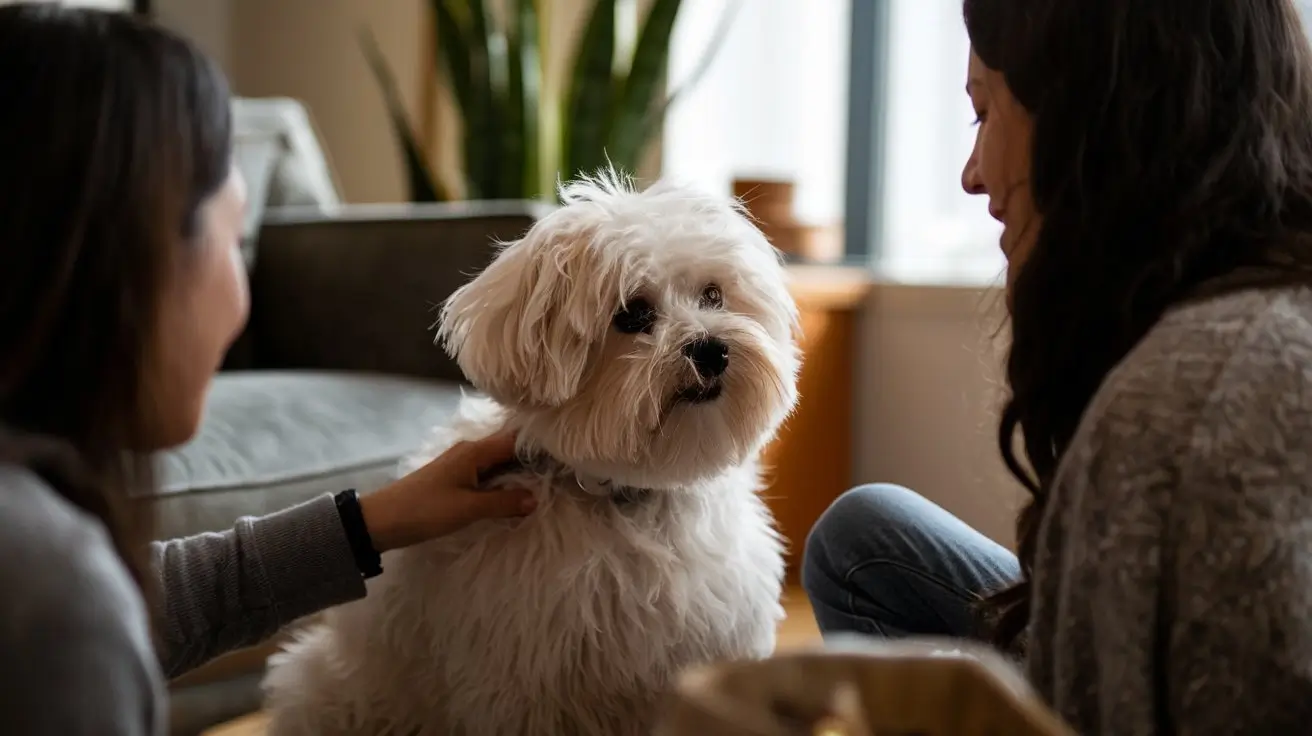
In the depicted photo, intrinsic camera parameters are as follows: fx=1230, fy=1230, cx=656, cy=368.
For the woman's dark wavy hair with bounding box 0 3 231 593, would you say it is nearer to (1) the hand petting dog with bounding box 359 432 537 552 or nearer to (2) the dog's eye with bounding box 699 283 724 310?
(1) the hand petting dog with bounding box 359 432 537 552

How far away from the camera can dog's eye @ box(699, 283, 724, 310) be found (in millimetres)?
1286

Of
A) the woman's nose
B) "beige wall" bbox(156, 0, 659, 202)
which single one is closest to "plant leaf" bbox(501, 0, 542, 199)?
"beige wall" bbox(156, 0, 659, 202)

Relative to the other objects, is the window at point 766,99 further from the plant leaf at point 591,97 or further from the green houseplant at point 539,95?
the plant leaf at point 591,97

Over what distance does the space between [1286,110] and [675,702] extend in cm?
64

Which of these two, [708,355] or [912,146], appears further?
[912,146]

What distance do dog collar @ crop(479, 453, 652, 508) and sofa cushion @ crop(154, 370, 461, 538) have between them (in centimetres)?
47

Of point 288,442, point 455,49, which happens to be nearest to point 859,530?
point 288,442

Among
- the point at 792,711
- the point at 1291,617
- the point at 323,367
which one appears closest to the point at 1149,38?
the point at 1291,617

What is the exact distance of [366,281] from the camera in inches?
83.0

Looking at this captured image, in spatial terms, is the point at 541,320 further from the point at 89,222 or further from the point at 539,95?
the point at 539,95

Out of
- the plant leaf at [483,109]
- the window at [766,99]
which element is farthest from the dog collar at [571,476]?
the window at [766,99]

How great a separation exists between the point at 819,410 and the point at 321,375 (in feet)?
3.76

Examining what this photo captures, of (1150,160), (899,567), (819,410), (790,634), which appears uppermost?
(1150,160)

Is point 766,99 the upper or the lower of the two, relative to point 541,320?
upper
